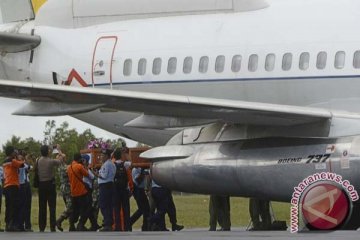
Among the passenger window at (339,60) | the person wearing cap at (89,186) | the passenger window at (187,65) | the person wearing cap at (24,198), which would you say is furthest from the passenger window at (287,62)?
the person wearing cap at (24,198)

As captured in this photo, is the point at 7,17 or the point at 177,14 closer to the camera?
the point at 177,14

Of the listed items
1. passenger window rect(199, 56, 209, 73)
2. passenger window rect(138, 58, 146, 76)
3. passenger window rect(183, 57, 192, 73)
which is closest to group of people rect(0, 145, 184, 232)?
passenger window rect(138, 58, 146, 76)

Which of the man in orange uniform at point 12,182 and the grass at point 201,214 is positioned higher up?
the man in orange uniform at point 12,182

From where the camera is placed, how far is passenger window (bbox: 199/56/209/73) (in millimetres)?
22672

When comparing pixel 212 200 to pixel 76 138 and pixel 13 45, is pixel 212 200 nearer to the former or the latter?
pixel 13 45

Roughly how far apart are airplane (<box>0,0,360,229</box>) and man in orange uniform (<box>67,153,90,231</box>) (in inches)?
64.4

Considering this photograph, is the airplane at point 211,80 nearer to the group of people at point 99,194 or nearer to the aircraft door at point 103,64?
the aircraft door at point 103,64

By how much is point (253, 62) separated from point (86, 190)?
418 centimetres

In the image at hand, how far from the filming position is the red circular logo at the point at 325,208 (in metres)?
16.4

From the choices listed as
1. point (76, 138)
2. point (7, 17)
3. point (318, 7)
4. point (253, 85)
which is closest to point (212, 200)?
point (253, 85)

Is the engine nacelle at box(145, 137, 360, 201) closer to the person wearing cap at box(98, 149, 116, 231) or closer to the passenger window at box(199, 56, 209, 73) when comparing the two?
the person wearing cap at box(98, 149, 116, 231)

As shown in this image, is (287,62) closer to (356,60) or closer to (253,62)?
(253,62)

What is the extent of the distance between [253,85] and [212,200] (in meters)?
2.76

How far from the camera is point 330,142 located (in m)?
18.9
